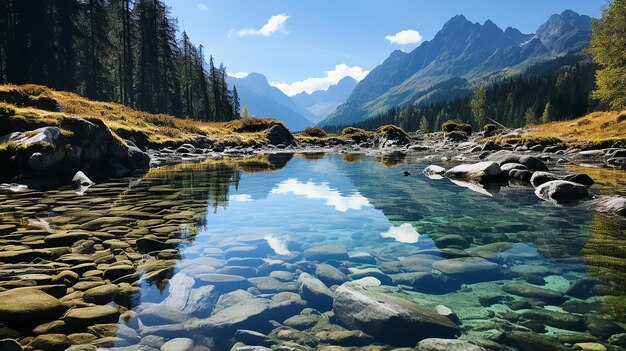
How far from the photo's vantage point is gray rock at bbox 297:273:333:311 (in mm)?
5250

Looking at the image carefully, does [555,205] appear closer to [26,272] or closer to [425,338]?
[425,338]

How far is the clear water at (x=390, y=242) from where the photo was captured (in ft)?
16.1

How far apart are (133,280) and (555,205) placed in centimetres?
1234

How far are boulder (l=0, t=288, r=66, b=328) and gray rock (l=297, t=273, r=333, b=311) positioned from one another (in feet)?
10.3

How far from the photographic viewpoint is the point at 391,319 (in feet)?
14.7

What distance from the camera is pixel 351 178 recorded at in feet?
69.8

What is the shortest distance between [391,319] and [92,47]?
188 ft

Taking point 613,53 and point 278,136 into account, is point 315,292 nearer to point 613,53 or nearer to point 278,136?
point 613,53

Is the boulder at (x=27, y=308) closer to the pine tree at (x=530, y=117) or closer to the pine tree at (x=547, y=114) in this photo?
the pine tree at (x=547, y=114)

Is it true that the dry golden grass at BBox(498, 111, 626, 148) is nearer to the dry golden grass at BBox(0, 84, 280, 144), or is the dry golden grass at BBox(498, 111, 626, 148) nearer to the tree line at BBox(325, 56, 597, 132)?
the dry golden grass at BBox(0, 84, 280, 144)

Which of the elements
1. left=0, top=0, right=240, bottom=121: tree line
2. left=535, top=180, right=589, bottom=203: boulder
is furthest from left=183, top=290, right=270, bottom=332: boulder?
left=0, top=0, right=240, bottom=121: tree line

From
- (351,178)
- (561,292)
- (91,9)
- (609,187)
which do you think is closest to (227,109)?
(91,9)

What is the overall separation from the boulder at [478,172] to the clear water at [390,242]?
110 inches

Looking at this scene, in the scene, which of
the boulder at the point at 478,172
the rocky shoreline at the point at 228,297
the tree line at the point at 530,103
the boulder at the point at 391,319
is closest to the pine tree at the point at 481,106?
the tree line at the point at 530,103
